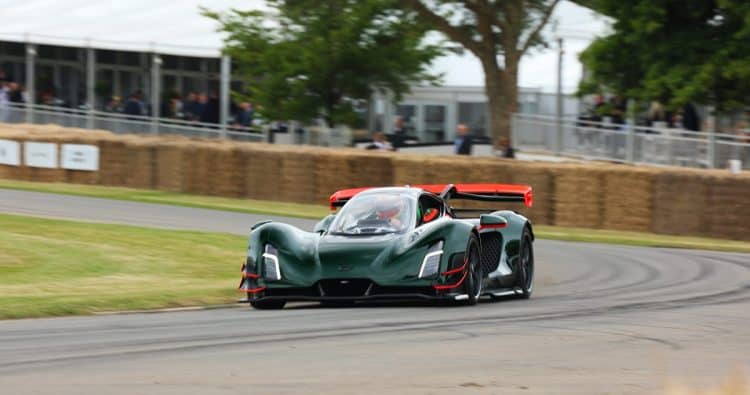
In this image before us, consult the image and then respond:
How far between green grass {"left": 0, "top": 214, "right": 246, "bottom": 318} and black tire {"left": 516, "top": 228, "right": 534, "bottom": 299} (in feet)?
8.72

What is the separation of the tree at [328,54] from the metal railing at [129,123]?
122 cm

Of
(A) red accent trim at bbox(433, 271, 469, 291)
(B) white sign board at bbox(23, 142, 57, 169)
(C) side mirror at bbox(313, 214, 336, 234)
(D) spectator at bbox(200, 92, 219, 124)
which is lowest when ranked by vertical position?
(A) red accent trim at bbox(433, 271, 469, 291)

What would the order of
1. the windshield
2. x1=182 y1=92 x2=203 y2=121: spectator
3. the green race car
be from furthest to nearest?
x1=182 y1=92 x2=203 y2=121: spectator
the windshield
the green race car

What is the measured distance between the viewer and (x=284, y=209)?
84.2ft

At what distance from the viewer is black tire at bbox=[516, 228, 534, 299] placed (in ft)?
44.8

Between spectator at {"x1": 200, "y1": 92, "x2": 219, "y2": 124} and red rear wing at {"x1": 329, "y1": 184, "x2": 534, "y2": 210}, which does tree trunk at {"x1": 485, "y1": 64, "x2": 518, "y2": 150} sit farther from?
red rear wing at {"x1": 329, "y1": 184, "x2": 534, "y2": 210}

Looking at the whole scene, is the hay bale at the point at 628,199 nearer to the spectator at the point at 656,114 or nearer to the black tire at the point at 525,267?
the spectator at the point at 656,114

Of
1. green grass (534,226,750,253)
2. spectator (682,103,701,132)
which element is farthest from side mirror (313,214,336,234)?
spectator (682,103,701,132)

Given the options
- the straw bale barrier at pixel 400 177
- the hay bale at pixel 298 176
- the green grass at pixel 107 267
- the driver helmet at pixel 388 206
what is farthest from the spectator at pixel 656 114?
the driver helmet at pixel 388 206

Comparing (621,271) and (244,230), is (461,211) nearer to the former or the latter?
(621,271)

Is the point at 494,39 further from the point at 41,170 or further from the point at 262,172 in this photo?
the point at 41,170

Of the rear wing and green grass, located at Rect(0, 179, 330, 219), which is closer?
the rear wing

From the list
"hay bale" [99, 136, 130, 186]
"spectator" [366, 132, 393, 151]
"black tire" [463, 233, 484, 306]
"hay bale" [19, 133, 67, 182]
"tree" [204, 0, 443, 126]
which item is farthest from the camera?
"tree" [204, 0, 443, 126]

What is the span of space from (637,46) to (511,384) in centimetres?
2310
